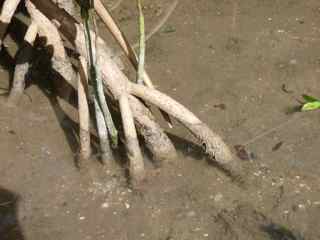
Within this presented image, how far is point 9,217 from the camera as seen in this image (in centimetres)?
415

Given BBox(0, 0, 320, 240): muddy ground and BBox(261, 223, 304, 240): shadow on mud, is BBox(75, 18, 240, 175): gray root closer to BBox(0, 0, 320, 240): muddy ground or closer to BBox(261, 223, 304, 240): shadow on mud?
BBox(0, 0, 320, 240): muddy ground

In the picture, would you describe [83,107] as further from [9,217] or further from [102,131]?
[9,217]

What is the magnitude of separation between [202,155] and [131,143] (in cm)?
57

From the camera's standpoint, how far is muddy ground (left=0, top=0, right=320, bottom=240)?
A: 404cm

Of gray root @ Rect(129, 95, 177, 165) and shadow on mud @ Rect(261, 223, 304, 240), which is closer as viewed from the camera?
shadow on mud @ Rect(261, 223, 304, 240)

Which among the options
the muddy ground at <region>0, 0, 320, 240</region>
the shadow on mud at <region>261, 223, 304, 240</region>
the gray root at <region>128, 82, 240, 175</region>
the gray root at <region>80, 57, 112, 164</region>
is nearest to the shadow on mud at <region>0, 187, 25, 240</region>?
the muddy ground at <region>0, 0, 320, 240</region>

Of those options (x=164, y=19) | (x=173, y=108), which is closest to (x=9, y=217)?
(x=173, y=108)

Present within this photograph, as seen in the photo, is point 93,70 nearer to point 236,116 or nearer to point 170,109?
point 170,109

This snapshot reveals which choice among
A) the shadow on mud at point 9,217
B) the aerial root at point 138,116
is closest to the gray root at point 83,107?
the aerial root at point 138,116

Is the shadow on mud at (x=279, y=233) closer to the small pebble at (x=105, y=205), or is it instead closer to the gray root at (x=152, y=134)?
the gray root at (x=152, y=134)

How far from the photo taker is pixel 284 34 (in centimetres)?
575

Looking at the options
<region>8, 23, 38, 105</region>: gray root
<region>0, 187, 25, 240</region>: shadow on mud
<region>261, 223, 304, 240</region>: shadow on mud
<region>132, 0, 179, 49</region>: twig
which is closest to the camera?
<region>261, 223, 304, 240</region>: shadow on mud

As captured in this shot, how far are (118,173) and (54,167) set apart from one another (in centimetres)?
47

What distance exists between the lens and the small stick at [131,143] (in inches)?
168
